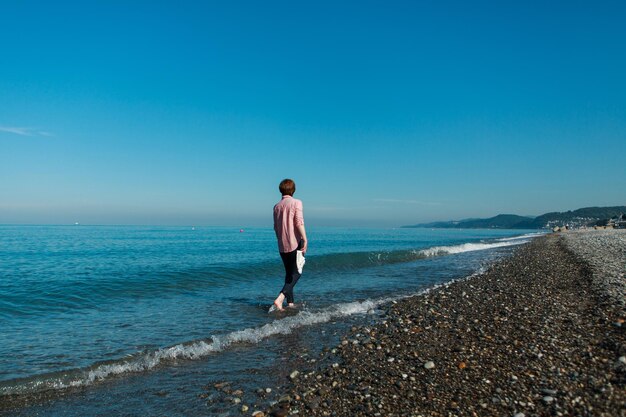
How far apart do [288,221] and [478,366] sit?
577 centimetres

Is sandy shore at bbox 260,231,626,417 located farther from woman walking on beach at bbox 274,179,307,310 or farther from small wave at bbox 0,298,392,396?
woman walking on beach at bbox 274,179,307,310

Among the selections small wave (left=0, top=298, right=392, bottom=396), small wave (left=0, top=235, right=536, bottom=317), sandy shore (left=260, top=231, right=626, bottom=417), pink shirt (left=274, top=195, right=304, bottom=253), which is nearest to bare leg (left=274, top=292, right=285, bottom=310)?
small wave (left=0, top=298, right=392, bottom=396)

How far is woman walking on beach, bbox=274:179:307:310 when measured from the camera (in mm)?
9711

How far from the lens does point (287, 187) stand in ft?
32.2

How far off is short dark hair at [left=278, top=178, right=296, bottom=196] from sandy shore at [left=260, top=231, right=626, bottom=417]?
12.9 feet

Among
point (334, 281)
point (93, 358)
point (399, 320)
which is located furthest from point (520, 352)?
point (334, 281)

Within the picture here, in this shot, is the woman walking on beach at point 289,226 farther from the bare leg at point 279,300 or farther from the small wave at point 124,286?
the small wave at point 124,286

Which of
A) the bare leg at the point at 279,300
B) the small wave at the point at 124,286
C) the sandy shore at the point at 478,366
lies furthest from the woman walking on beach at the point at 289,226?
the small wave at the point at 124,286

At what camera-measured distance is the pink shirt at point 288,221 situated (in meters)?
9.68

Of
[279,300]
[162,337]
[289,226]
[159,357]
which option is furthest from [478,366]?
[162,337]

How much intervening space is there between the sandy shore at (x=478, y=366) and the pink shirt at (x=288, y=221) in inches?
117

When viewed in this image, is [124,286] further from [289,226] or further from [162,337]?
[289,226]

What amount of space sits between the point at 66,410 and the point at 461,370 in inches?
207

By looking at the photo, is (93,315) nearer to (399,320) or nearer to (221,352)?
(221,352)
